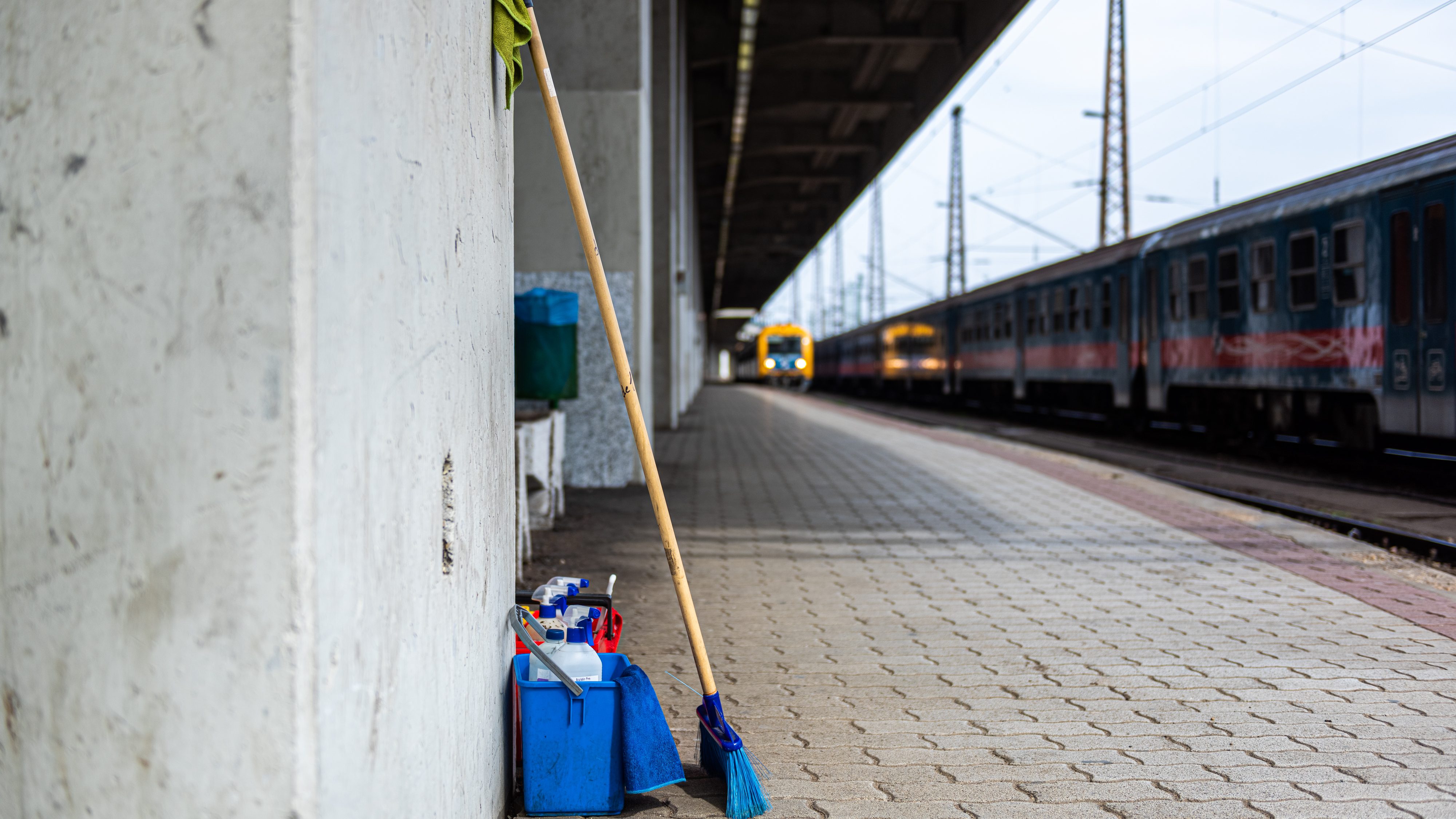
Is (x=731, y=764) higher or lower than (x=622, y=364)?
lower

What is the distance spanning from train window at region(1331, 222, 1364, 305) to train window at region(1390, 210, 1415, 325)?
1.59ft

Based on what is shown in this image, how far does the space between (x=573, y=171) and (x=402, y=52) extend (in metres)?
1.21

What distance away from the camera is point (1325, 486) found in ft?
35.6

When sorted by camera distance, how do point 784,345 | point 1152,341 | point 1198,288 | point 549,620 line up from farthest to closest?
point 784,345 → point 1152,341 → point 1198,288 → point 549,620

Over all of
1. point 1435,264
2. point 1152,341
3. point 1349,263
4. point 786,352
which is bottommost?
point 1152,341

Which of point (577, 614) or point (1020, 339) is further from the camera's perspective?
point (1020, 339)

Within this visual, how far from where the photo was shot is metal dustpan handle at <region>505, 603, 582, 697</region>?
275 centimetres

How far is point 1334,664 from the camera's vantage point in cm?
412

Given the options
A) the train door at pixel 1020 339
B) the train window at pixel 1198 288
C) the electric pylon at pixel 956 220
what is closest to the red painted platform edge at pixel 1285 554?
the train window at pixel 1198 288

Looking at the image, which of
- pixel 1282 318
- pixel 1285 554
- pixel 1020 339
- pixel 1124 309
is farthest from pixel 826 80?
pixel 1285 554

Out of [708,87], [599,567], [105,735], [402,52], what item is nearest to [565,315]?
[599,567]

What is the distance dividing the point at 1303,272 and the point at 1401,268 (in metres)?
1.68

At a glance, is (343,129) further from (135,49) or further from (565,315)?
(565,315)

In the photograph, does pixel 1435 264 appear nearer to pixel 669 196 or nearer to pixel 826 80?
pixel 669 196
